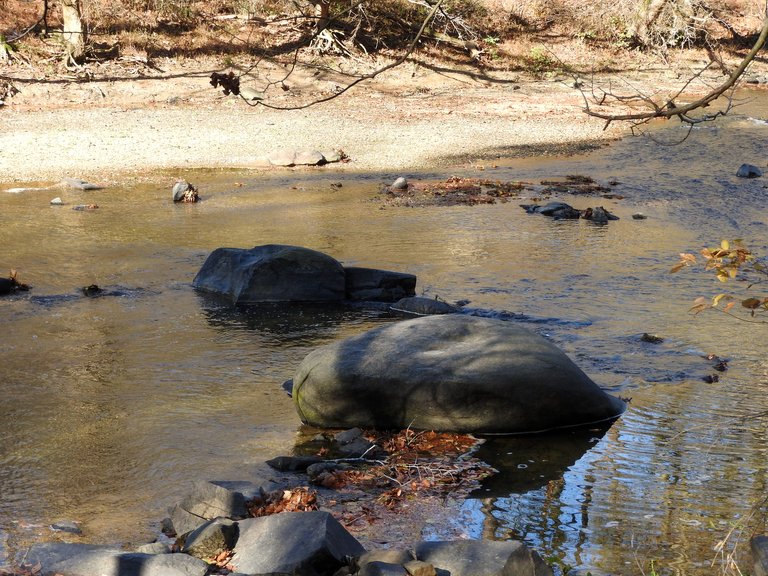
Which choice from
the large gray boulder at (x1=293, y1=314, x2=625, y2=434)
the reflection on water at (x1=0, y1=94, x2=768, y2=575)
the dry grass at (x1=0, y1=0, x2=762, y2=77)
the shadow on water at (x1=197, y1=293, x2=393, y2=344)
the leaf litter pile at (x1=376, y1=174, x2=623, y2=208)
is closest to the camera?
the reflection on water at (x1=0, y1=94, x2=768, y2=575)

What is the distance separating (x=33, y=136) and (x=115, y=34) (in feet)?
28.6

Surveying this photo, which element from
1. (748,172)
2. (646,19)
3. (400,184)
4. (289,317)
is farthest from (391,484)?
(646,19)

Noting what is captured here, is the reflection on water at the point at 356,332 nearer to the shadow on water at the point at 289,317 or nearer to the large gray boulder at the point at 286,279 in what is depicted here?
the shadow on water at the point at 289,317

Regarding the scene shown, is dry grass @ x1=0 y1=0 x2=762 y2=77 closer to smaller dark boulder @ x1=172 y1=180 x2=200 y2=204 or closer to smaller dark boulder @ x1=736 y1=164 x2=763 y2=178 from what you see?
smaller dark boulder @ x1=172 y1=180 x2=200 y2=204

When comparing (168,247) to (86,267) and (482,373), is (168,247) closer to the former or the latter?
(86,267)

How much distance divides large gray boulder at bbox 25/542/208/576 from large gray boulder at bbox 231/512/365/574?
222mm

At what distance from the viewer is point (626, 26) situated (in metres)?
32.3

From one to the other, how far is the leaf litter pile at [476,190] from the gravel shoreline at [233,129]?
2121mm

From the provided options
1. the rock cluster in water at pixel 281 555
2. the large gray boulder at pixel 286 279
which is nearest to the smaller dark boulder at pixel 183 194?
the large gray boulder at pixel 286 279

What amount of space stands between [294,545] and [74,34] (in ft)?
73.7

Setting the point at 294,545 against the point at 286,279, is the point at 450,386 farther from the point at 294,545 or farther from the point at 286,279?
the point at 286,279

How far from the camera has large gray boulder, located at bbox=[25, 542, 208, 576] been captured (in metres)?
3.95

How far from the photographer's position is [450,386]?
6059mm

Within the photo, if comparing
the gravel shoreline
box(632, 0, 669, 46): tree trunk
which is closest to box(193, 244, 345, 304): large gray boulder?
the gravel shoreline
